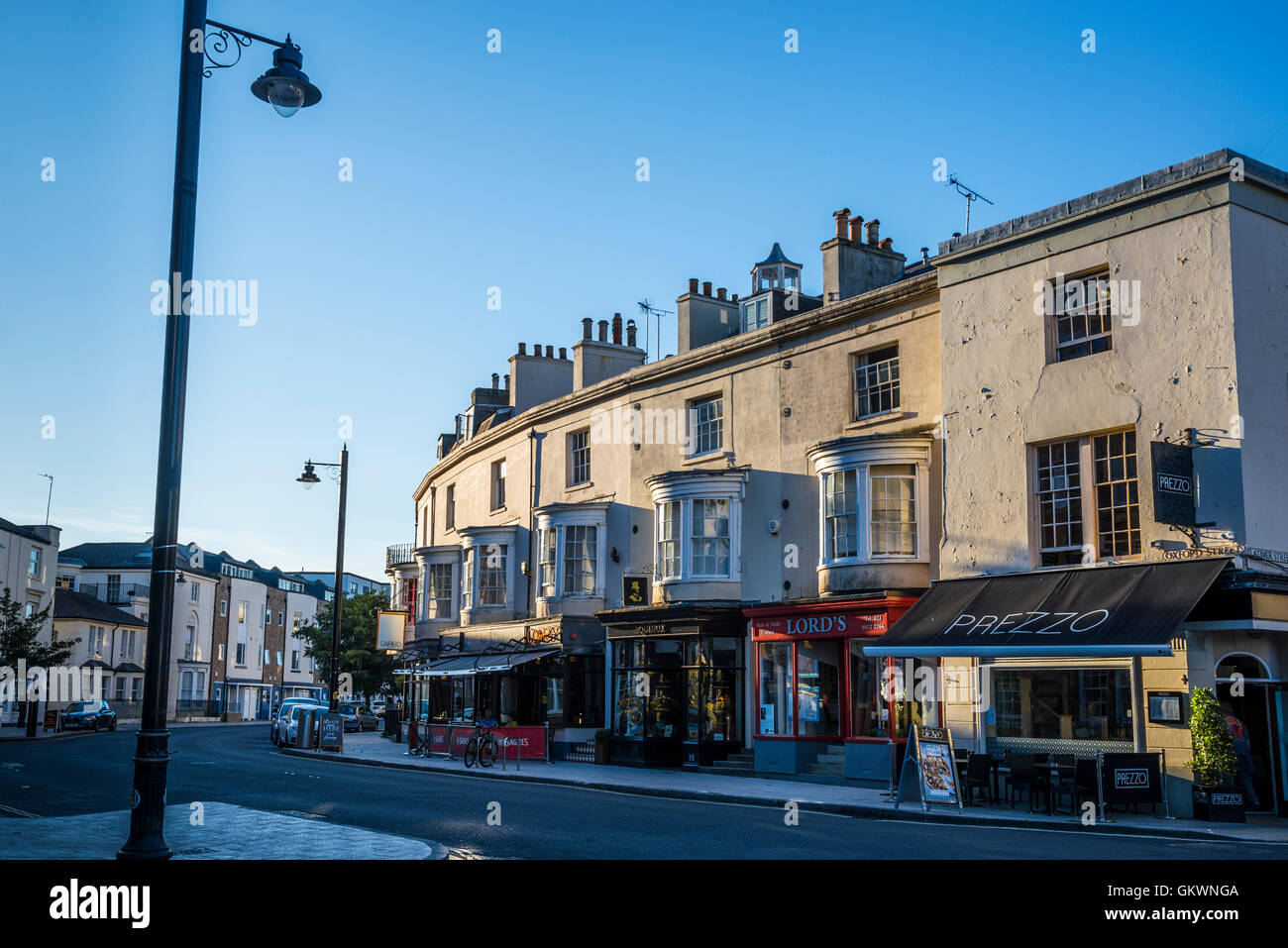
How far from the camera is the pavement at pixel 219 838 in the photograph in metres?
11.0

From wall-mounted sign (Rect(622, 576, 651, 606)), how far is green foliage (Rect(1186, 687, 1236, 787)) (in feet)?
47.9

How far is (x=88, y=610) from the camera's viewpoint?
217ft

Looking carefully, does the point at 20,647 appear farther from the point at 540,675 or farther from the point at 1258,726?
the point at 1258,726

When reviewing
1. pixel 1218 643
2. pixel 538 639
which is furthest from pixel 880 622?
pixel 538 639

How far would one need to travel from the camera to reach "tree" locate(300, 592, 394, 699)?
54844 mm

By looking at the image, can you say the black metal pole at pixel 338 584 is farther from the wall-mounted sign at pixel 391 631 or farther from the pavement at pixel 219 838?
the pavement at pixel 219 838

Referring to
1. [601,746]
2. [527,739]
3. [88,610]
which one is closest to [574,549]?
[527,739]

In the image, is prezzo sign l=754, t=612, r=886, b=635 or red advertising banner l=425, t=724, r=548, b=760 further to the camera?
red advertising banner l=425, t=724, r=548, b=760

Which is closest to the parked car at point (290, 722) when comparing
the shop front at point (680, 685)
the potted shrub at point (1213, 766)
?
the shop front at point (680, 685)

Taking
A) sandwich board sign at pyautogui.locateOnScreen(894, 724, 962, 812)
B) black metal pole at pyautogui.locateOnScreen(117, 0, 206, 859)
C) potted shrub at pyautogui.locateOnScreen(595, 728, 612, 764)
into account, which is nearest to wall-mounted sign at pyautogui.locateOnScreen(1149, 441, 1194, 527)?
sandwich board sign at pyautogui.locateOnScreen(894, 724, 962, 812)

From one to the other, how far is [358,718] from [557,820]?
4653 cm

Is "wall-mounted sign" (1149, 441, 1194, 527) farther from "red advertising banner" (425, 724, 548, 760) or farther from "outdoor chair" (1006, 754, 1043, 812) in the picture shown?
"red advertising banner" (425, 724, 548, 760)

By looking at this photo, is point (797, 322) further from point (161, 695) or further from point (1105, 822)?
point (161, 695)
